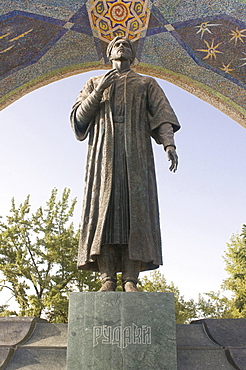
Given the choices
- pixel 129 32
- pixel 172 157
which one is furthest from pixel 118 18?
pixel 172 157

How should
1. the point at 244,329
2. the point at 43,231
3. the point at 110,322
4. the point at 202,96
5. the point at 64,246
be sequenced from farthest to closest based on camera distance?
the point at 43,231 → the point at 64,246 → the point at 202,96 → the point at 244,329 → the point at 110,322

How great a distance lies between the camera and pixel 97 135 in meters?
3.51

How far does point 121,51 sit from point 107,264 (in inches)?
82.1

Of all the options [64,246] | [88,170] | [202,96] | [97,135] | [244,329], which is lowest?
[244,329]

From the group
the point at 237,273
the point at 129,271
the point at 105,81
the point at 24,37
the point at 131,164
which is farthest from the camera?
the point at 237,273

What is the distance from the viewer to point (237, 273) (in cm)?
1617

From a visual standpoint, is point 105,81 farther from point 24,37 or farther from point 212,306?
point 212,306

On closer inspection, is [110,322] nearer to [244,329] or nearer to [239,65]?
[244,329]

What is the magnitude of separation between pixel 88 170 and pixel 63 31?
24.8ft

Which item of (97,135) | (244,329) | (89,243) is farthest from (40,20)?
(244,329)

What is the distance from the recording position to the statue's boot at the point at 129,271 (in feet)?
9.73

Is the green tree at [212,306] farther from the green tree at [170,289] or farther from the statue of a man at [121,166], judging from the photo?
the statue of a man at [121,166]

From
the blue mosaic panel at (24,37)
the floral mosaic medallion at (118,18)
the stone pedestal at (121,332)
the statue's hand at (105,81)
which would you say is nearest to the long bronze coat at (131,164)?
the statue's hand at (105,81)

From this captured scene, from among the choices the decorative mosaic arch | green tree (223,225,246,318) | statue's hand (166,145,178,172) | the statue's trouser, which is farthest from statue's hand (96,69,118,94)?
green tree (223,225,246,318)
